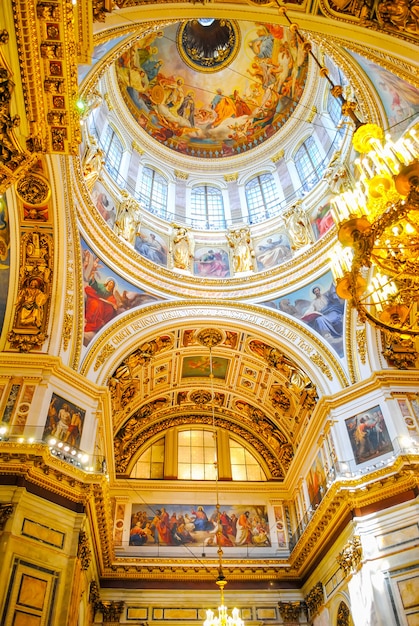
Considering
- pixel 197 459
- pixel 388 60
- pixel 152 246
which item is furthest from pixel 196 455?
pixel 388 60

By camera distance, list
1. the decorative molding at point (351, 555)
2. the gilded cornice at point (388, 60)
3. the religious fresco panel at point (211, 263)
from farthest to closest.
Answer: the religious fresco panel at point (211, 263), the decorative molding at point (351, 555), the gilded cornice at point (388, 60)

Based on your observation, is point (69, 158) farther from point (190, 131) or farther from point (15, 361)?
point (190, 131)

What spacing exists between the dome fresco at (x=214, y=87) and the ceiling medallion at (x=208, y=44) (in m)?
0.04

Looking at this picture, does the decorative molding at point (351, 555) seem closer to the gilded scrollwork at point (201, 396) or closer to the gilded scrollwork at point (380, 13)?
the gilded scrollwork at point (201, 396)

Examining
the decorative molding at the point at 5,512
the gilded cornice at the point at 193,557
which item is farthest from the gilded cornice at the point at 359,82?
the decorative molding at the point at 5,512

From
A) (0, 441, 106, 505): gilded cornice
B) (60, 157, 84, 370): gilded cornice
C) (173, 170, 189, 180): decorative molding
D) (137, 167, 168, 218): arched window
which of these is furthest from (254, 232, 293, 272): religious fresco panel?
(0, 441, 106, 505): gilded cornice

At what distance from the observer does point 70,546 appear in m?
10.6

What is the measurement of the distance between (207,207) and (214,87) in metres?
5.28

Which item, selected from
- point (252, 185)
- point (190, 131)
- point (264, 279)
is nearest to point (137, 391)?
point (264, 279)

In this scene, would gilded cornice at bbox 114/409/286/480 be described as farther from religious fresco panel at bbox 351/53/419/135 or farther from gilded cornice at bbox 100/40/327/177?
religious fresco panel at bbox 351/53/419/135

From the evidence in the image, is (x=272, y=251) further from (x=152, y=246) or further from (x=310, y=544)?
A: (x=310, y=544)

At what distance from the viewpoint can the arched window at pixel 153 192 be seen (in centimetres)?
1892

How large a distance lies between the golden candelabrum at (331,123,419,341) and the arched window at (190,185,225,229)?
10.4m

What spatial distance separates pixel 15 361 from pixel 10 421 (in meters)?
1.61
